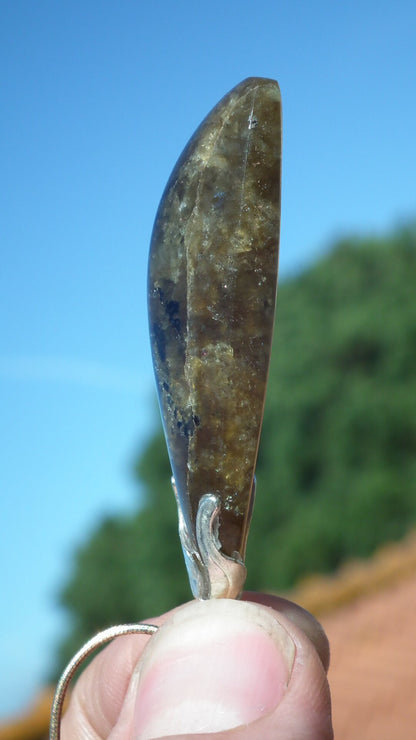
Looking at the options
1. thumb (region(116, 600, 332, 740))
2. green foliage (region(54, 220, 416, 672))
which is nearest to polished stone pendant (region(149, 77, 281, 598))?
thumb (region(116, 600, 332, 740))

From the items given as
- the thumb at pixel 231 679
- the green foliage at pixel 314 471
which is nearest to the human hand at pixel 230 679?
the thumb at pixel 231 679

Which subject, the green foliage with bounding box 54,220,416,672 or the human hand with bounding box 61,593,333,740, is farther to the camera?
the green foliage with bounding box 54,220,416,672

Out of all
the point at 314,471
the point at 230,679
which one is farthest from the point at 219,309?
the point at 314,471

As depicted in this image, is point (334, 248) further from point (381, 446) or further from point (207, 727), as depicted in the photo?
point (207, 727)

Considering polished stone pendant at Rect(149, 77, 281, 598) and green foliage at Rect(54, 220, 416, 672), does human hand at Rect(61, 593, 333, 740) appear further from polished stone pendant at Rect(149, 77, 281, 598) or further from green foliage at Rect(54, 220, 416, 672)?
green foliage at Rect(54, 220, 416, 672)

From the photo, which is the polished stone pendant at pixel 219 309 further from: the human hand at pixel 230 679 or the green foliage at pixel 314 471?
the green foliage at pixel 314 471

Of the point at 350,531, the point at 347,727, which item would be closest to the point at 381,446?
the point at 350,531

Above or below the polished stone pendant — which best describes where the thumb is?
below
